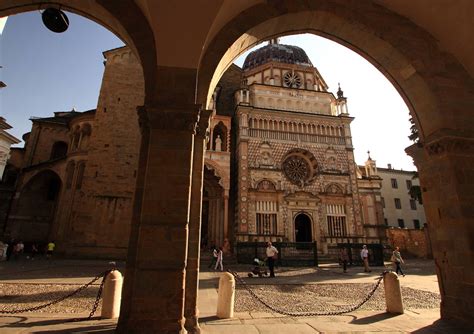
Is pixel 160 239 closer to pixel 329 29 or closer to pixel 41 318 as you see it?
pixel 41 318

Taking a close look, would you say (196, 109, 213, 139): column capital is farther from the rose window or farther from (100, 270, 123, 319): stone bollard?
the rose window

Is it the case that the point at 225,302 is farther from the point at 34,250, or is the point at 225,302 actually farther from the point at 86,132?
the point at 34,250

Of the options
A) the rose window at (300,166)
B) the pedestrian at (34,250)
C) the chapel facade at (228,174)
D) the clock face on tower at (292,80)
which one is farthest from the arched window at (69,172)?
the clock face on tower at (292,80)

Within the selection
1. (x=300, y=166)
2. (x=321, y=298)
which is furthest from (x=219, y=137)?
(x=321, y=298)

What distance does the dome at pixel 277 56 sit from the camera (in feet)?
105

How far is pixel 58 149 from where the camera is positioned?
2786 cm

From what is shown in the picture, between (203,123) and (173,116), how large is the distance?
636 millimetres

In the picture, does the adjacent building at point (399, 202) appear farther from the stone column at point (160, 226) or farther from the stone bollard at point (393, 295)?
the stone column at point (160, 226)

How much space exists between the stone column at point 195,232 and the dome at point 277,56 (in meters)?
29.0

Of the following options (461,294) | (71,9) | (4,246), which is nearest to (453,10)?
(461,294)

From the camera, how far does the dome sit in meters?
32.1

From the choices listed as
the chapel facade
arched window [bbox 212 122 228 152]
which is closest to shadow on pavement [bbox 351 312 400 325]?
the chapel facade

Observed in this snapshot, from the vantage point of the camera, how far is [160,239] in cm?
377

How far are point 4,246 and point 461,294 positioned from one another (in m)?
22.0
